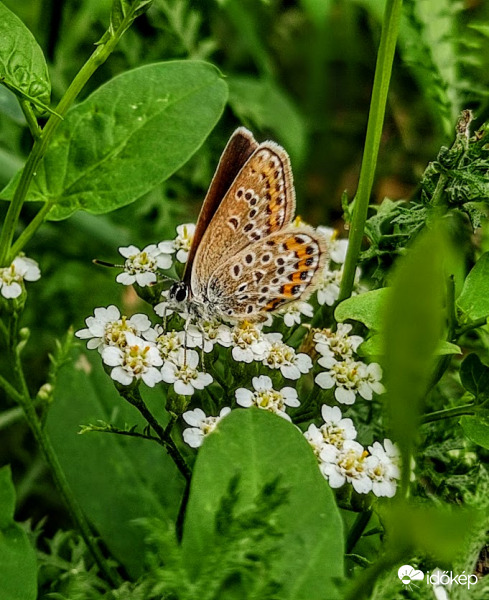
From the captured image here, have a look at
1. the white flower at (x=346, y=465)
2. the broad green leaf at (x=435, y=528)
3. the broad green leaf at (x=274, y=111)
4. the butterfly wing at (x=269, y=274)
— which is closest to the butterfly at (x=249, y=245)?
the butterfly wing at (x=269, y=274)

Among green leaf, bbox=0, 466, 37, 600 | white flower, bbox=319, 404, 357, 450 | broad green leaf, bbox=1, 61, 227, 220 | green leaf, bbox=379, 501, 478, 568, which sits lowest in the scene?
green leaf, bbox=0, 466, 37, 600

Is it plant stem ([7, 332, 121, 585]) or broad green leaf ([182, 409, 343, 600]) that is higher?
broad green leaf ([182, 409, 343, 600])

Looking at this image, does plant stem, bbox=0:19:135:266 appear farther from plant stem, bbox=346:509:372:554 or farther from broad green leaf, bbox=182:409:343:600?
plant stem, bbox=346:509:372:554

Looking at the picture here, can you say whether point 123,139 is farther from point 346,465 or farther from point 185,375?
point 346,465

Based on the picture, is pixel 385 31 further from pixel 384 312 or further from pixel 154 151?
pixel 384 312

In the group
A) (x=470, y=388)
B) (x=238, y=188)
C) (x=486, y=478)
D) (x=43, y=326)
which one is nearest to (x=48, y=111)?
(x=238, y=188)

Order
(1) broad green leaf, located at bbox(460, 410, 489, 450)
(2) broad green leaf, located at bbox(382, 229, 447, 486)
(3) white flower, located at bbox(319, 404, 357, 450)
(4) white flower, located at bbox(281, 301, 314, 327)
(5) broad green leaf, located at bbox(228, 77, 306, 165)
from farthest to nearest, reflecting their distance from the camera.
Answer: (5) broad green leaf, located at bbox(228, 77, 306, 165), (4) white flower, located at bbox(281, 301, 314, 327), (3) white flower, located at bbox(319, 404, 357, 450), (1) broad green leaf, located at bbox(460, 410, 489, 450), (2) broad green leaf, located at bbox(382, 229, 447, 486)

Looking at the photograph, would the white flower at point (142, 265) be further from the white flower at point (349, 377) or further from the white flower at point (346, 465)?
the white flower at point (346, 465)

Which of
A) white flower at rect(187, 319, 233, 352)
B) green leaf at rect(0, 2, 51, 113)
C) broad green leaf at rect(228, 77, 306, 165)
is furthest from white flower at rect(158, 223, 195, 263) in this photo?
broad green leaf at rect(228, 77, 306, 165)
